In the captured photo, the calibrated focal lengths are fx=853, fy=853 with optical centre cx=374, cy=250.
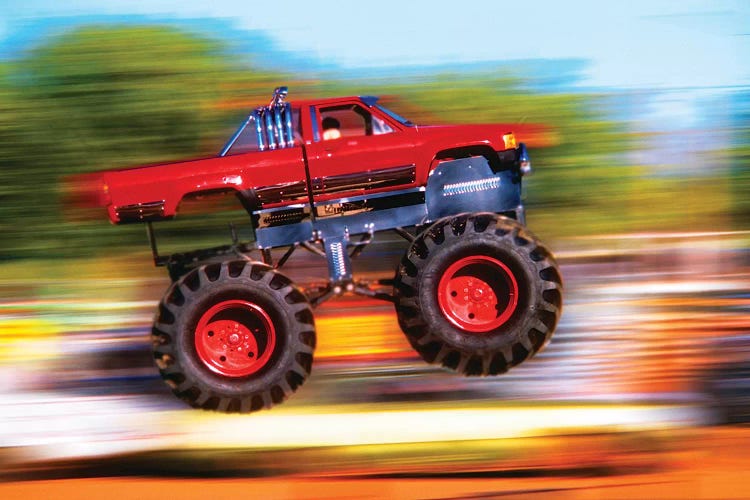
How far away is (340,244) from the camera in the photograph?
562cm

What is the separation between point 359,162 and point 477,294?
46.3 inches

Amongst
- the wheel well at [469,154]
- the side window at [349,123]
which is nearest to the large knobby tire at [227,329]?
the side window at [349,123]

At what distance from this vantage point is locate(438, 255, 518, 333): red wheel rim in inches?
219

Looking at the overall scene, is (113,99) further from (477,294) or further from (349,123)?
Answer: (477,294)

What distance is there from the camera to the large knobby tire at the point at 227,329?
545 cm

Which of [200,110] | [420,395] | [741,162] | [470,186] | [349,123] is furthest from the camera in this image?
[741,162]

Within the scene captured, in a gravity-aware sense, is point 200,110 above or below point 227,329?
above

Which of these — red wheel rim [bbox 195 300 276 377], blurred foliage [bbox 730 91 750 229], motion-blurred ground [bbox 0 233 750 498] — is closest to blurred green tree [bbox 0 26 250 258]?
motion-blurred ground [bbox 0 233 750 498]

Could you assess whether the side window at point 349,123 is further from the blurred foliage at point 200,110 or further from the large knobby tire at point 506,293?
the blurred foliage at point 200,110

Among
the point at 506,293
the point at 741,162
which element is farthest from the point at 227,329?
the point at 741,162

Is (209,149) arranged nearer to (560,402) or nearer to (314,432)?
(314,432)

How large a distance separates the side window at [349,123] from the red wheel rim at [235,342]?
1.31m

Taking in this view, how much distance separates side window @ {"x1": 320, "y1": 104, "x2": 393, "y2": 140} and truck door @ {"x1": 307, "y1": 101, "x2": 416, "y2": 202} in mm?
73

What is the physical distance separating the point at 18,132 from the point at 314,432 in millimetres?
4257
